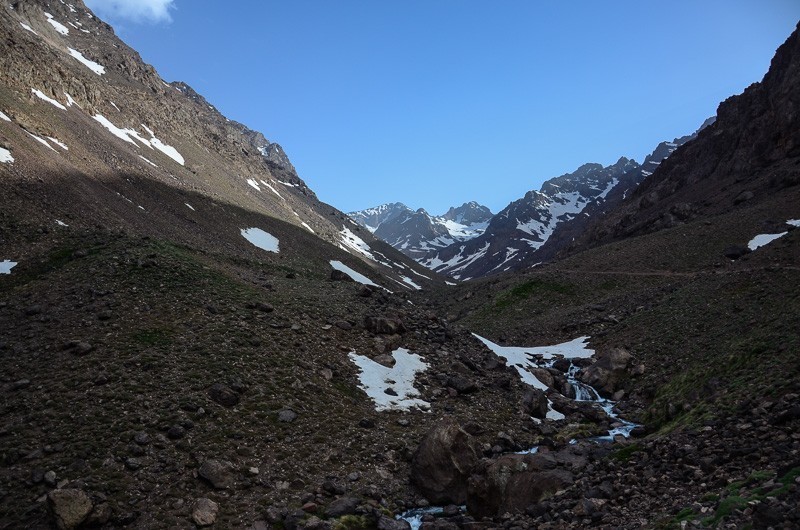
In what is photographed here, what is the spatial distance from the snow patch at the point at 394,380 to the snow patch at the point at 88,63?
122731mm

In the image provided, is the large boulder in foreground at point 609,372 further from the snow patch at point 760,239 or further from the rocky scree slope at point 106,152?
the rocky scree slope at point 106,152

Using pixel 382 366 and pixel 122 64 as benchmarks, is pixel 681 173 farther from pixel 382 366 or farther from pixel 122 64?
pixel 122 64

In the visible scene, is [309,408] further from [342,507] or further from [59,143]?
[59,143]

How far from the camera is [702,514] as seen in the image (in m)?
9.87

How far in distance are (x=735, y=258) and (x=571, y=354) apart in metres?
28.8

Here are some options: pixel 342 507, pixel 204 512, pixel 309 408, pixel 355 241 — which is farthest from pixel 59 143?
pixel 355 241

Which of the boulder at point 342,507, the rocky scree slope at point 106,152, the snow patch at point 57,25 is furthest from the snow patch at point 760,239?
the snow patch at point 57,25

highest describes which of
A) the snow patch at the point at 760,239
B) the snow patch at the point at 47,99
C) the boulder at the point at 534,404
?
the snow patch at the point at 760,239

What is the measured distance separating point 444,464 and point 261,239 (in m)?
67.1

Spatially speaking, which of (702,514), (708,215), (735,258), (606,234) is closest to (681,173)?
(606,234)

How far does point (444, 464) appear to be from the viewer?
17.0m

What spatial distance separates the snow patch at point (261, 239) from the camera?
245ft

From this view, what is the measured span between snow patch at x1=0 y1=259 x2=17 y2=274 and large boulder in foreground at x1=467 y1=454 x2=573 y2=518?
2831 cm

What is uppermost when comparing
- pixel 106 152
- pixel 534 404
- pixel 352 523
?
pixel 106 152
